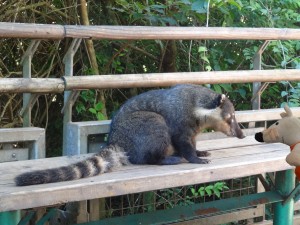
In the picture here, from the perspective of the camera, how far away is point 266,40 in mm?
4098

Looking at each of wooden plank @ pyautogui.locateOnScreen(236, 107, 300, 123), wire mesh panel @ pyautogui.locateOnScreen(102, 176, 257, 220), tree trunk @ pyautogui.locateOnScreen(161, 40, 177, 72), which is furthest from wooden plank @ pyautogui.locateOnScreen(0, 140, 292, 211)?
tree trunk @ pyautogui.locateOnScreen(161, 40, 177, 72)

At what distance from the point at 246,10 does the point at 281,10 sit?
0.32 meters

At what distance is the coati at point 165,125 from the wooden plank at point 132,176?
120 mm

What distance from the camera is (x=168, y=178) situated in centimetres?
252

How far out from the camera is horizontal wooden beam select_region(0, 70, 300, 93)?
2.94 metres

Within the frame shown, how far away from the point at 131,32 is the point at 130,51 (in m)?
1.98

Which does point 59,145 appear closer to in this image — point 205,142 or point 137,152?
point 205,142

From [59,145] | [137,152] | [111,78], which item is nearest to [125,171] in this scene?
[137,152]

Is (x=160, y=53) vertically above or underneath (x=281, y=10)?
underneath

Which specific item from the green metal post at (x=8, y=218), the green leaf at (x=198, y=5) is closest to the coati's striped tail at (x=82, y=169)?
the green metal post at (x=8, y=218)

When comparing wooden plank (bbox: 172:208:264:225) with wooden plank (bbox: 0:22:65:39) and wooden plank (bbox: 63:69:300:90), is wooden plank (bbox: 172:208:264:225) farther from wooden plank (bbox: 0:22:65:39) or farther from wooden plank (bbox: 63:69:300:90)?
wooden plank (bbox: 0:22:65:39)

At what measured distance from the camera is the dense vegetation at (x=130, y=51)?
4785 mm

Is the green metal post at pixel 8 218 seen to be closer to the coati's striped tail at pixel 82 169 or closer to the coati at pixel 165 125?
the coati's striped tail at pixel 82 169

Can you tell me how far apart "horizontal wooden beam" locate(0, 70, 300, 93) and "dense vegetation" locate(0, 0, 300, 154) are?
548 millimetres
